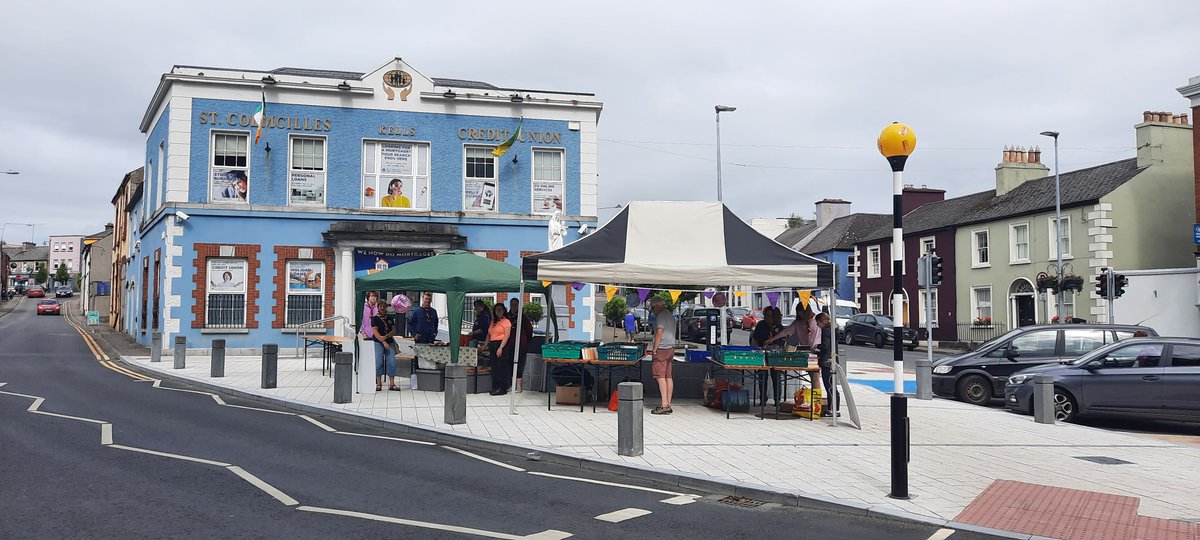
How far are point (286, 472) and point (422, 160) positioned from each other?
18536mm

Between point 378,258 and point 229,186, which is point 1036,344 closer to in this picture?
point 378,258

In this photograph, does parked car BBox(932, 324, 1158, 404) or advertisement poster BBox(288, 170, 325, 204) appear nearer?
parked car BBox(932, 324, 1158, 404)

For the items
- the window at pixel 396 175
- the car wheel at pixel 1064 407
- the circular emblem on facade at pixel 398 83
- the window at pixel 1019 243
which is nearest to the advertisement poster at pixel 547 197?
the window at pixel 396 175

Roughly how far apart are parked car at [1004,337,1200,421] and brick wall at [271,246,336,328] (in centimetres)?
1946

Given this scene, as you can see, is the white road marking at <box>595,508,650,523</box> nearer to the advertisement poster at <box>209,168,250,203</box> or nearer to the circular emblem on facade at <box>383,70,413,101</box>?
the advertisement poster at <box>209,168,250,203</box>

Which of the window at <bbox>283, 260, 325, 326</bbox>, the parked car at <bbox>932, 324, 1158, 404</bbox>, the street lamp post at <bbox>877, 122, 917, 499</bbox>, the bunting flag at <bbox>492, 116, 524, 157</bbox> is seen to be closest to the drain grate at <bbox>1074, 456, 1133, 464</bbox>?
the street lamp post at <bbox>877, 122, 917, 499</bbox>

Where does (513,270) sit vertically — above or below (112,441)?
above

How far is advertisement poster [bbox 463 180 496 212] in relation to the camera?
1016 inches

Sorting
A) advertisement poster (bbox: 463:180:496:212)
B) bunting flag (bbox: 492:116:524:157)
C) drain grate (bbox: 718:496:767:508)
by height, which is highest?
bunting flag (bbox: 492:116:524:157)

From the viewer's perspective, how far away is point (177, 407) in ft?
41.8

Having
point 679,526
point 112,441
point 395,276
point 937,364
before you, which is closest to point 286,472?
point 112,441

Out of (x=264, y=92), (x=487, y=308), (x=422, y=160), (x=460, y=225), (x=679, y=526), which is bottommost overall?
(x=679, y=526)

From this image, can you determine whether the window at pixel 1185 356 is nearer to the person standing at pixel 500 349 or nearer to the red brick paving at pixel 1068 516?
the red brick paving at pixel 1068 516

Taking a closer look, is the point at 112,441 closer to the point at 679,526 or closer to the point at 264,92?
the point at 679,526
